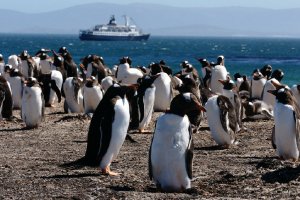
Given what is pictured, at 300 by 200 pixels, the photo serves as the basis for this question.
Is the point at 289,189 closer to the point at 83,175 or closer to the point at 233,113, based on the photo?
the point at 83,175

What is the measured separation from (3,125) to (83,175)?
6388mm

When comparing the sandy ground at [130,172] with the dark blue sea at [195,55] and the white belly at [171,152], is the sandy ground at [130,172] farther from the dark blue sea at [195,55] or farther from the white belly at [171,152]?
the dark blue sea at [195,55]

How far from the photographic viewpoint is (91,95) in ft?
52.2

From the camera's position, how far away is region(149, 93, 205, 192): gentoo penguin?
329 inches

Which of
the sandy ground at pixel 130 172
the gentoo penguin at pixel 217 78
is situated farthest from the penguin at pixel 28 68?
the sandy ground at pixel 130 172

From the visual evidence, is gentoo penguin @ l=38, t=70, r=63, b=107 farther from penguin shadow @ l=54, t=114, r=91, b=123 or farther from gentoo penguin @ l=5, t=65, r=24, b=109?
penguin shadow @ l=54, t=114, r=91, b=123

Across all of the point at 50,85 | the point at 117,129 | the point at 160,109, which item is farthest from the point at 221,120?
the point at 50,85

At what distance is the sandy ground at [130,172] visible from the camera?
8.30 m

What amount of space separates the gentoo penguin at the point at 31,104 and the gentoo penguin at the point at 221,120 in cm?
390

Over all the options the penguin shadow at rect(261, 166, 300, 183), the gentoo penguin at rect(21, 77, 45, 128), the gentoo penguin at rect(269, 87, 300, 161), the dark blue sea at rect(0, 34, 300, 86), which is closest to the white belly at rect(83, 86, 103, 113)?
the gentoo penguin at rect(21, 77, 45, 128)

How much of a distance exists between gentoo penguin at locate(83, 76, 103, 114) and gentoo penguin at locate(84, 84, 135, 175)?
20.5 ft

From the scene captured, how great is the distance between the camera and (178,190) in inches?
335

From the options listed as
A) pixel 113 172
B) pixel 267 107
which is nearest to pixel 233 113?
pixel 113 172

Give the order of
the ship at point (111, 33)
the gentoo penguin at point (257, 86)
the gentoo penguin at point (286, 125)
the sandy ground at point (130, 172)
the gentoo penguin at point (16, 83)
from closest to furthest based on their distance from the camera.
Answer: the sandy ground at point (130, 172)
the gentoo penguin at point (286, 125)
the gentoo penguin at point (16, 83)
the gentoo penguin at point (257, 86)
the ship at point (111, 33)
